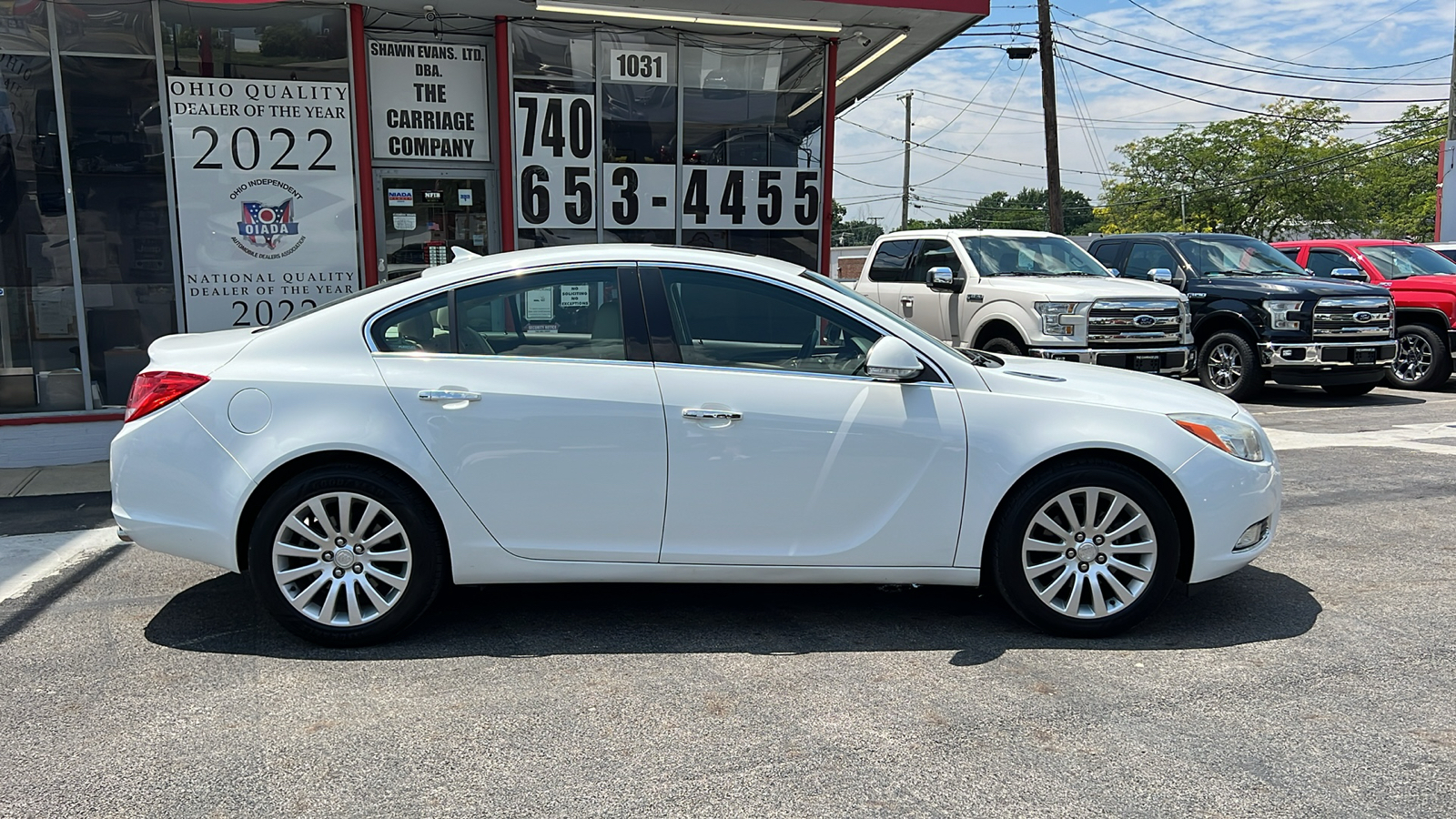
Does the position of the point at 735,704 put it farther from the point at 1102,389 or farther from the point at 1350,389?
the point at 1350,389

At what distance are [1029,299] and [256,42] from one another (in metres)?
7.56

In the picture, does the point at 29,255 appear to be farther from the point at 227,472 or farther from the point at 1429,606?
the point at 1429,606

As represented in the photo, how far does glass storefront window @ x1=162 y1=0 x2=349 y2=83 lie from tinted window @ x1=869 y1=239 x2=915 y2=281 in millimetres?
6191

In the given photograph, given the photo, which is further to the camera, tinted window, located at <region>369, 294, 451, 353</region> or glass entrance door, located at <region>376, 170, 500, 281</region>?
glass entrance door, located at <region>376, 170, 500, 281</region>

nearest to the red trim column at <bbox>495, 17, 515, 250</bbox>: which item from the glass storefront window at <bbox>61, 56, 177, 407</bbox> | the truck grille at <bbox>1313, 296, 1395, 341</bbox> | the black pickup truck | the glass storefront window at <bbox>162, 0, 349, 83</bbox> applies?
the glass storefront window at <bbox>162, 0, 349, 83</bbox>

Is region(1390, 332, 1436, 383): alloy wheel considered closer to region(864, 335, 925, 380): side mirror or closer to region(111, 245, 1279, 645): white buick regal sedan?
region(111, 245, 1279, 645): white buick regal sedan

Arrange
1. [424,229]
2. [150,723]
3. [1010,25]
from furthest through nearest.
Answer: [1010,25]
[424,229]
[150,723]

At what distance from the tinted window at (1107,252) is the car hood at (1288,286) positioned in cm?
121

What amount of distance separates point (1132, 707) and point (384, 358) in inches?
127

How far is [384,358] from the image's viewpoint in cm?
454

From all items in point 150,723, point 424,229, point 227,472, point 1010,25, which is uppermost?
point 1010,25

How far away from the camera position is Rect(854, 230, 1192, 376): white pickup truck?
35.0ft

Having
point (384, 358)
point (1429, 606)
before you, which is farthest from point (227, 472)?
point (1429, 606)

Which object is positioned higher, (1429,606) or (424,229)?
(424,229)
